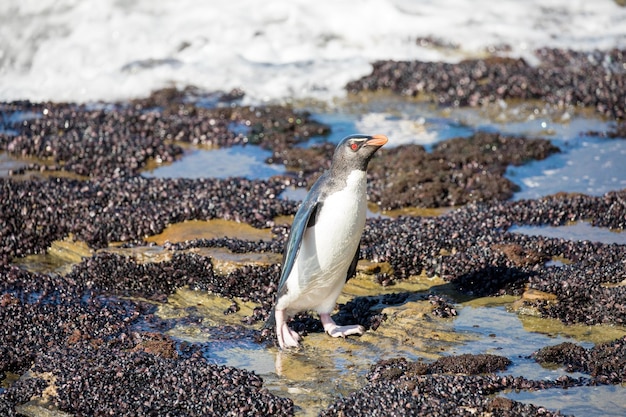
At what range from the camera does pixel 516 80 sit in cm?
1816

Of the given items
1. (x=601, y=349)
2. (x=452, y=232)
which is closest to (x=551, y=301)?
(x=601, y=349)

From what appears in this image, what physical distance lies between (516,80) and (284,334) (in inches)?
459

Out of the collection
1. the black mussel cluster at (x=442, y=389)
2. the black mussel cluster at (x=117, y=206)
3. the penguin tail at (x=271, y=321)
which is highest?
the black mussel cluster at (x=442, y=389)

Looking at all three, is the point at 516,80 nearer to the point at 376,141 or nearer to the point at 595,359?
the point at 376,141

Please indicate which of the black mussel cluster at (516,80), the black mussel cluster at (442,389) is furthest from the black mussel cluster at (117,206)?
the black mussel cluster at (516,80)

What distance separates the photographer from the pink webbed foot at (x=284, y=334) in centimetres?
815

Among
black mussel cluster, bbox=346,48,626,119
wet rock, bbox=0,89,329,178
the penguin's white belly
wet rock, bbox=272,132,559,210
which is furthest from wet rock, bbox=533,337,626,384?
black mussel cluster, bbox=346,48,626,119

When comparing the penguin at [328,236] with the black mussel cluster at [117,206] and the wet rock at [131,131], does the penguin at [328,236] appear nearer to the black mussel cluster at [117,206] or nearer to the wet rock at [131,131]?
the black mussel cluster at [117,206]

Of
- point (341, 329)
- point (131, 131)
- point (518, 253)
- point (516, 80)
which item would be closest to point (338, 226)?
point (341, 329)

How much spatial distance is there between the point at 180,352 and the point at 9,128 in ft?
29.5

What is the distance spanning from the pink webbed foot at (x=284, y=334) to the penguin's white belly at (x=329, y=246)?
0.47 feet

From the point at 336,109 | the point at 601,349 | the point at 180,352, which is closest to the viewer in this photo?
the point at 601,349

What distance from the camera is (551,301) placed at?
8.72 metres

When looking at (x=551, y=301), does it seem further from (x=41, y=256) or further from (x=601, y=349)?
(x=41, y=256)
